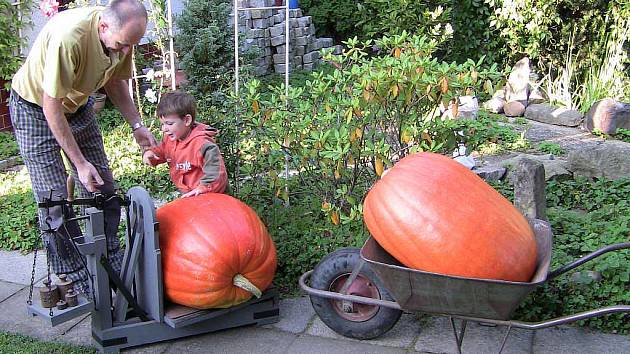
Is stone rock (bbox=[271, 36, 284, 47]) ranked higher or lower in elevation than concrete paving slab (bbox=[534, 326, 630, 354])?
higher

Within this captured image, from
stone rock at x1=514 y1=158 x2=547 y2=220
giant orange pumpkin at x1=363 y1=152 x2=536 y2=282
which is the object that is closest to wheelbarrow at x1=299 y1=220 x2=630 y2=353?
giant orange pumpkin at x1=363 y1=152 x2=536 y2=282

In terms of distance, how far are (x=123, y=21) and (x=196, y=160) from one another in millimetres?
968

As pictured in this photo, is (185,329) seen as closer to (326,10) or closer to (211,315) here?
(211,315)

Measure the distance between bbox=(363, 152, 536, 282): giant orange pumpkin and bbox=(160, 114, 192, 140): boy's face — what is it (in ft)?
4.55

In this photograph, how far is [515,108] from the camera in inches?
326

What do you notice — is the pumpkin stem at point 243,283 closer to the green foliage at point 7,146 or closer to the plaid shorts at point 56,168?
the plaid shorts at point 56,168

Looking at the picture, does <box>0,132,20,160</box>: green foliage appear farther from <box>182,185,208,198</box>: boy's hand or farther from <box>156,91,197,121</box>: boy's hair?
<box>182,185,208,198</box>: boy's hand

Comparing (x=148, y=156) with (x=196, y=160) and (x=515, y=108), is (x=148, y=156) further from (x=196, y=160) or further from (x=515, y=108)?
(x=515, y=108)

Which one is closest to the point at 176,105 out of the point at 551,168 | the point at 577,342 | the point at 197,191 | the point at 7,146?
the point at 197,191

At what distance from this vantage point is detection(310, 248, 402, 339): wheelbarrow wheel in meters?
3.46

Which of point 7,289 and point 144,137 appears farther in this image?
point 7,289

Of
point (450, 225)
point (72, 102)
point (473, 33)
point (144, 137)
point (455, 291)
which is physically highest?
point (473, 33)

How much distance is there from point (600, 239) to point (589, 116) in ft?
12.9

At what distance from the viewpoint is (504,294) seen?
2660 millimetres
